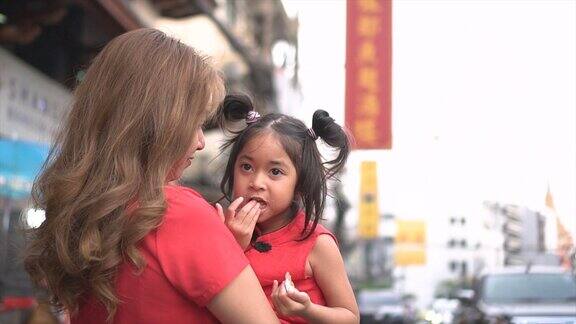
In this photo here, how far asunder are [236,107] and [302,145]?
0.35 meters

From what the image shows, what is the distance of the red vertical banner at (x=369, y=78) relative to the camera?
1442 centimetres

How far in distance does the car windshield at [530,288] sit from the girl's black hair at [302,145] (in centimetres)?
655

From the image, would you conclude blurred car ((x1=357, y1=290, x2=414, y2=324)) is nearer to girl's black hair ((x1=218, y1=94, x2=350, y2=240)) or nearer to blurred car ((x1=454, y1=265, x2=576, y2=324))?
blurred car ((x1=454, y1=265, x2=576, y2=324))

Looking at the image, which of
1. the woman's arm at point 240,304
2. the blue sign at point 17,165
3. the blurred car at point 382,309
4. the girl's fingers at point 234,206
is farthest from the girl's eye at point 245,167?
the blurred car at point 382,309

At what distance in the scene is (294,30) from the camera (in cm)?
5316

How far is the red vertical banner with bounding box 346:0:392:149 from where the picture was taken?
568 inches

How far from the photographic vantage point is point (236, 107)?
2.61m

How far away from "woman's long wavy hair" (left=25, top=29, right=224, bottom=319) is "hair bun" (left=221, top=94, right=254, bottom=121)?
70 centimetres

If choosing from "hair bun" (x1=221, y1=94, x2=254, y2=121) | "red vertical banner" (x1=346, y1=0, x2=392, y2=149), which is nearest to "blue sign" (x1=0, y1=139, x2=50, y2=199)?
"hair bun" (x1=221, y1=94, x2=254, y2=121)

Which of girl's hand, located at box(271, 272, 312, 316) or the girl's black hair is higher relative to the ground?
the girl's black hair

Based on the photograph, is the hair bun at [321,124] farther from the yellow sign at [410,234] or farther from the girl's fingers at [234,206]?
the yellow sign at [410,234]

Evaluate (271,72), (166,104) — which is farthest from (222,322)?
(271,72)

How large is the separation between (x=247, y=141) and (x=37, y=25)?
712 centimetres

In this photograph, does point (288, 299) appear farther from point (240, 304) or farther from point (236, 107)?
point (236, 107)
